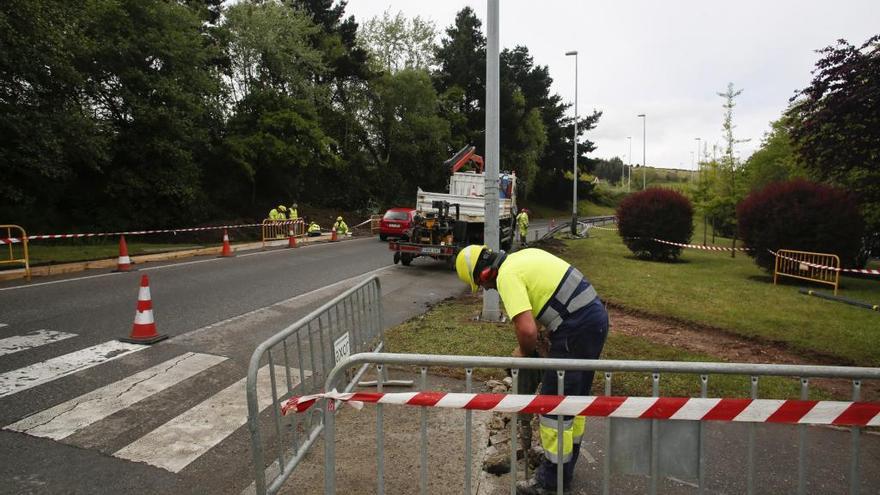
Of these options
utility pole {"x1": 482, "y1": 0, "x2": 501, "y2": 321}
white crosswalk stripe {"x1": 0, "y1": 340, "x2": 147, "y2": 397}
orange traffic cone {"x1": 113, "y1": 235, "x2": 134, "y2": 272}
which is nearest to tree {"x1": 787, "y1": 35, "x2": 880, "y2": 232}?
utility pole {"x1": 482, "y1": 0, "x2": 501, "y2": 321}

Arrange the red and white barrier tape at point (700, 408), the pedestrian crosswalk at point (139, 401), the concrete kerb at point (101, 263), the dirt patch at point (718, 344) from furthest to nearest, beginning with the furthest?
1. the concrete kerb at point (101, 263)
2. the dirt patch at point (718, 344)
3. the pedestrian crosswalk at point (139, 401)
4. the red and white barrier tape at point (700, 408)

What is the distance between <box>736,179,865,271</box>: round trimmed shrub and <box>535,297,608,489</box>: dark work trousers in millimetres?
12974

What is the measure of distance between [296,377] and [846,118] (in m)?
13.7

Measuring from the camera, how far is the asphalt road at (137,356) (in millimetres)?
3471

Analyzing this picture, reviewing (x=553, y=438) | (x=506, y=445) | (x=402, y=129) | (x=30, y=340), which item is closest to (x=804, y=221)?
(x=506, y=445)

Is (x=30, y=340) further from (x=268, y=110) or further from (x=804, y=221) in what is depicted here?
(x=268, y=110)

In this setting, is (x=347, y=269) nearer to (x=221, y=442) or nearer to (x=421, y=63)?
(x=221, y=442)

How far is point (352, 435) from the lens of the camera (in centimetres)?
403

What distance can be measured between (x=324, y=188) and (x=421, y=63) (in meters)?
16.8

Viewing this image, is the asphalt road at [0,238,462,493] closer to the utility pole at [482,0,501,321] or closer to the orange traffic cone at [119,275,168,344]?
the orange traffic cone at [119,275,168,344]

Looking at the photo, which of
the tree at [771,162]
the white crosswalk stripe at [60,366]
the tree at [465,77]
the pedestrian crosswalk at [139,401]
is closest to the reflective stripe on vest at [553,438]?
the pedestrian crosswalk at [139,401]

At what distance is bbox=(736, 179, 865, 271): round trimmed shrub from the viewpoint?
13.0 metres

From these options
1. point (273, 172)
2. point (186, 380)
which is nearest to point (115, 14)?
point (273, 172)

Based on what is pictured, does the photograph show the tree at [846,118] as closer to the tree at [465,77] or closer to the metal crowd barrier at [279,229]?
the metal crowd barrier at [279,229]
